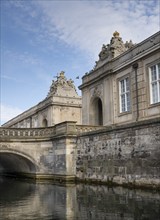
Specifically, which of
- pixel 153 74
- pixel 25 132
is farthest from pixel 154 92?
pixel 25 132

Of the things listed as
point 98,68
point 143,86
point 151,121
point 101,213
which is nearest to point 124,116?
point 143,86

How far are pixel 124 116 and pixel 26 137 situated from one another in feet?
18.2

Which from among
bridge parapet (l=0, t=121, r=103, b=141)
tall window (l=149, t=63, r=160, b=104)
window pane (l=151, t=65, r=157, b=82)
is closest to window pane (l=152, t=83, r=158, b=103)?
tall window (l=149, t=63, r=160, b=104)

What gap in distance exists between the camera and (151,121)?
11227mm

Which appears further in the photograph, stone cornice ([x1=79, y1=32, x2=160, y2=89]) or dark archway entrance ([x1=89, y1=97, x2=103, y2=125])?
dark archway entrance ([x1=89, y1=97, x2=103, y2=125])

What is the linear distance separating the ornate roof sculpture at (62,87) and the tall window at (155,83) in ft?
48.6

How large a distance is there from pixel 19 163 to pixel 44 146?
3170 mm

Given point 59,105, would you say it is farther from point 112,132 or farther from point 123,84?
point 112,132

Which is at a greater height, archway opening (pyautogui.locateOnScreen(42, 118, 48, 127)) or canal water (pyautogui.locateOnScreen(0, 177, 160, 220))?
archway opening (pyautogui.locateOnScreen(42, 118, 48, 127))

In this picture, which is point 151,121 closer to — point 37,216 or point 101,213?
point 101,213

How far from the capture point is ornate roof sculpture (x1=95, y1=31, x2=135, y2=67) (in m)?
19.8

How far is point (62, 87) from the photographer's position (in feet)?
102

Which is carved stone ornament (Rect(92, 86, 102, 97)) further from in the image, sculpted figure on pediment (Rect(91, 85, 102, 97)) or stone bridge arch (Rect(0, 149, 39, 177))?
stone bridge arch (Rect(0, 149, 39, 177))

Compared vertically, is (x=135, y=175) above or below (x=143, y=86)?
below
